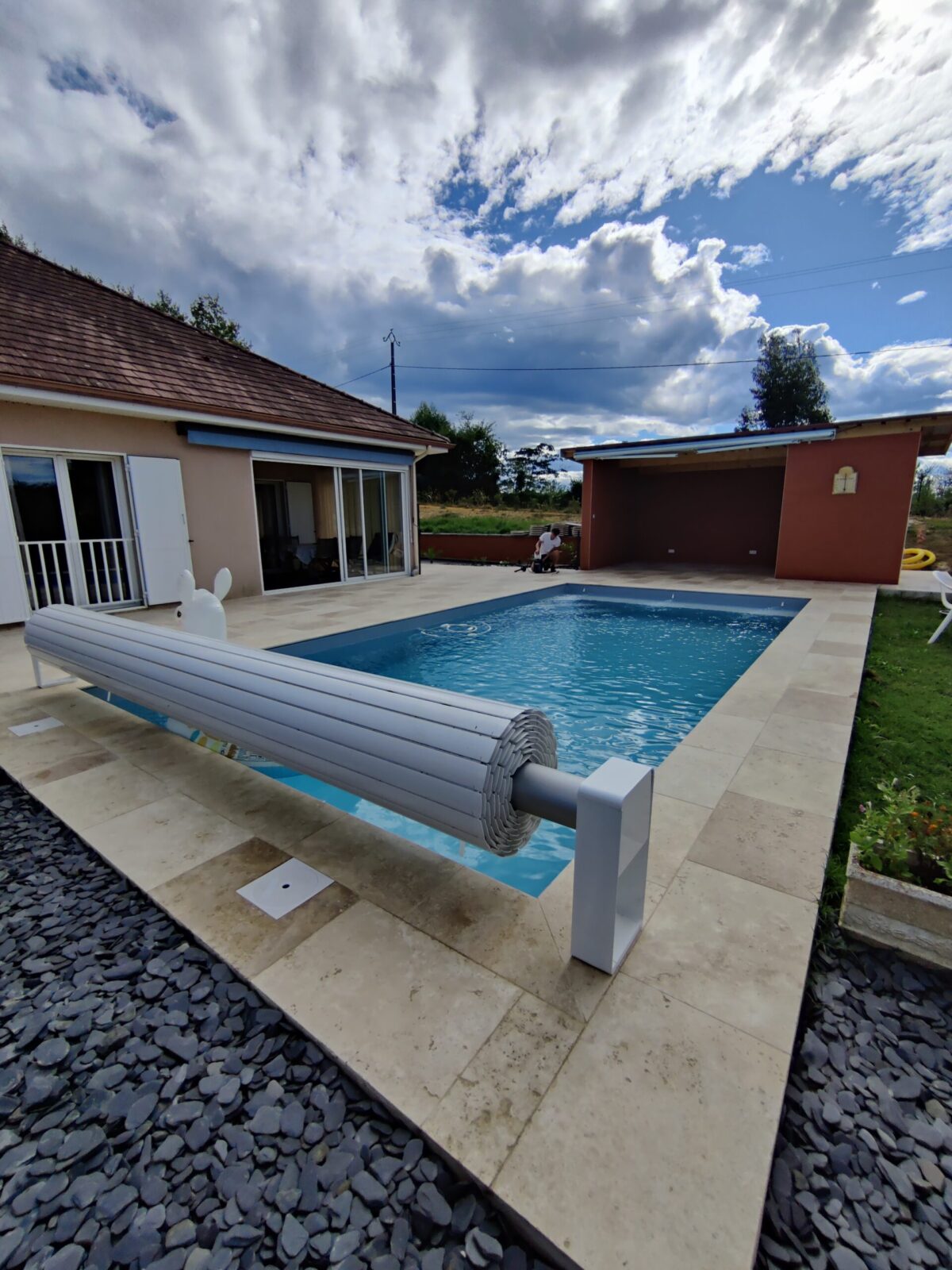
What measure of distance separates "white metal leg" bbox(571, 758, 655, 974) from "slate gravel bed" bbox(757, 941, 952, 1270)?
1.86 ft

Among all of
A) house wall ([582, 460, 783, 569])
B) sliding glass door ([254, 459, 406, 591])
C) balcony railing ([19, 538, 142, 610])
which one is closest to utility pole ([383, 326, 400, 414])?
sliding glass door ([254, 459, 406, 591])

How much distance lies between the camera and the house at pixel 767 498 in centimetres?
1007

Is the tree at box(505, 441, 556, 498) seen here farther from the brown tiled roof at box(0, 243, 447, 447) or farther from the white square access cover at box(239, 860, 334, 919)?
the white square access cover at box(239, 860, 334, 919)

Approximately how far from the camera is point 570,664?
271 inches

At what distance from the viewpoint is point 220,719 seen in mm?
2639

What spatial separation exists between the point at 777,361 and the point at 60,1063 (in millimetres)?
37040

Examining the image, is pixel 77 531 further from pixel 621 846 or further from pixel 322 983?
pixel 621 846

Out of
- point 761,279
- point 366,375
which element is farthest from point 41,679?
point 366,375

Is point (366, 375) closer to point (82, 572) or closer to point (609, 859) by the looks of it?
point (82, 572)

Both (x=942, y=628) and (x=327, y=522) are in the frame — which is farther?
(x=327, y=522)

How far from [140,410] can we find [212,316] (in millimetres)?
21817

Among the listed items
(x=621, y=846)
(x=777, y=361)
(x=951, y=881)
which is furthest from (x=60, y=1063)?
(x=777, y=361)

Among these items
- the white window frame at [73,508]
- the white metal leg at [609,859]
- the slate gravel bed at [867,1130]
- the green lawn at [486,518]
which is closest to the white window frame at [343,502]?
the white window frame at [73,508]

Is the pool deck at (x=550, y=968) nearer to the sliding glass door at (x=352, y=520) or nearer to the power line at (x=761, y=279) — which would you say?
the sliding glass door at (x=352, y=520)
